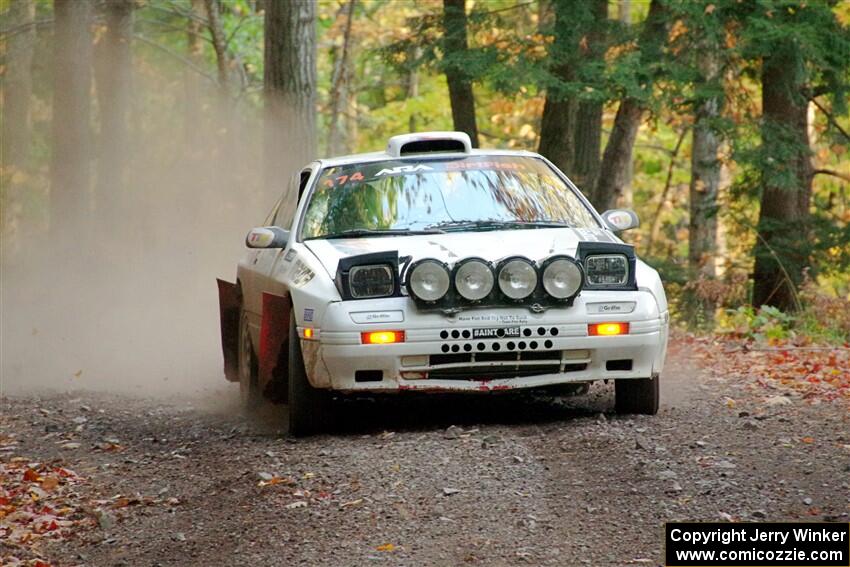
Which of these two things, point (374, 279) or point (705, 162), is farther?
point (705, 162)

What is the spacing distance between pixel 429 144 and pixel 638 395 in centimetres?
254

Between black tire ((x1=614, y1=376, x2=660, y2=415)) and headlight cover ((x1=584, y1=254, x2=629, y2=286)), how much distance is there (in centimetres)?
68

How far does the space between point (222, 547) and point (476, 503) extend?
1160mm

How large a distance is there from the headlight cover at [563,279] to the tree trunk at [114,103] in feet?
61.4

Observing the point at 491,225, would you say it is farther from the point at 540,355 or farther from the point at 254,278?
the point at 254,278

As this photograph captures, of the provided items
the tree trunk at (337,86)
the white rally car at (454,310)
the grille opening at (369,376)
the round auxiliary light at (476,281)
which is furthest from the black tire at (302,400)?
the tree trunk at (337,86)

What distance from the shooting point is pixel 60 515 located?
22.6 ft

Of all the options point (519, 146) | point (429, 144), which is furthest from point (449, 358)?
point (519, 146)

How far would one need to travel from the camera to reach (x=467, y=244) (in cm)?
823

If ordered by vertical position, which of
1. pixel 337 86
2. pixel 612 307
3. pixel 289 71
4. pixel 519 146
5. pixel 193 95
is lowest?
pixel 612 307

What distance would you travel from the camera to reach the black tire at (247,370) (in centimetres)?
991

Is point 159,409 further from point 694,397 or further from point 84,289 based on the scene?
point 84,289

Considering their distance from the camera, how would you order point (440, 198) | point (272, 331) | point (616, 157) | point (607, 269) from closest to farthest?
point (607, 269), point (272, 331), point (440, 198), point (616, 157)

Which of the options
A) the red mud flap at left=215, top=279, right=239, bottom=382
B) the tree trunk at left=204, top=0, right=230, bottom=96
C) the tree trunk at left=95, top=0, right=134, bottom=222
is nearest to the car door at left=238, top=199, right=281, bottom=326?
the red mud flap at left=215, top=279, right=239, bottom=382
